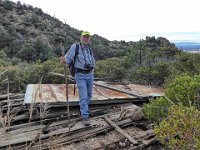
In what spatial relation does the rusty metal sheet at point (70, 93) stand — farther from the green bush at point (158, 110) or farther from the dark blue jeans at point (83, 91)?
the green bush at point (158, 110)

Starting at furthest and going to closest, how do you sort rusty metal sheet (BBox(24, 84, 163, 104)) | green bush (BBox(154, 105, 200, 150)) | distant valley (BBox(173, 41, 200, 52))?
distant valley (BBox(173, 41, 200, 52)) < rusty metal sheet (BBox(24, 84, 163, 104)) < green bush (BBox(154, 105, 200, 150))

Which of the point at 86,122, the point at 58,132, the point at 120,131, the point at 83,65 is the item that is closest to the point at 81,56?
the point at 83,65

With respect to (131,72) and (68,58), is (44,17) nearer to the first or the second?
(131,72)

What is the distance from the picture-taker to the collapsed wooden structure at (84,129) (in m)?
5.45

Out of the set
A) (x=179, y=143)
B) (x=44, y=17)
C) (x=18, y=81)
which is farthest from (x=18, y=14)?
(x=179, y=143)

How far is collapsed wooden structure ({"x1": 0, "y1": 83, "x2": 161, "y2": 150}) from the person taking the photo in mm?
5455

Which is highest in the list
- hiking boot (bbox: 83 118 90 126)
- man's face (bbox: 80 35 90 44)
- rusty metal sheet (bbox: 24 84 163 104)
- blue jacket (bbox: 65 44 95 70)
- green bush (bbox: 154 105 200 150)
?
man's face (bbox: 80 35 90 44)

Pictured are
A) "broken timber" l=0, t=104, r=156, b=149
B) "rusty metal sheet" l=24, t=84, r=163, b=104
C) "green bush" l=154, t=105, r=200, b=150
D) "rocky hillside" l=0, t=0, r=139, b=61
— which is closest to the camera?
"green bush" l=154, t=105, r=200, b=150

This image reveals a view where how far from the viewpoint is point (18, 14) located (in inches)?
1492

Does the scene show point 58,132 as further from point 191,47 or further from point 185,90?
point 191,47

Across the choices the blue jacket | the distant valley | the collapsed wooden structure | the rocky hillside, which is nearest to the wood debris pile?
the collapsed wooden structure

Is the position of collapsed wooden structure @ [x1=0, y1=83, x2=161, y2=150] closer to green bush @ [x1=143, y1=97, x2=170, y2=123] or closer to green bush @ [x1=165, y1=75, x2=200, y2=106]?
green bush @ [x1=143, y1=97, x2=170, y2=123]

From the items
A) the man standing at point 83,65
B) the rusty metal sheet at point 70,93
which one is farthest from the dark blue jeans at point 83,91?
the rusty metal sheet at point 70,93

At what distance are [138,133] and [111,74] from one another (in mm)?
6492
